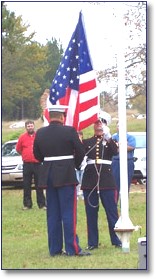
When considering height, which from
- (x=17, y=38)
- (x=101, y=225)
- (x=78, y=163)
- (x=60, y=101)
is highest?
(x=17, y=38)

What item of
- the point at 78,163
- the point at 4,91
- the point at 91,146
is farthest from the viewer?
the point at 91,146

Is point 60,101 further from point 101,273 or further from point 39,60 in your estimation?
point 101,273

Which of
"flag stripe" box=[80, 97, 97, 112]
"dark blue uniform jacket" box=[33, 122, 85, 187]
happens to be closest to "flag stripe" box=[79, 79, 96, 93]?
"flag stripe" box=[80, 97, 97, 112]

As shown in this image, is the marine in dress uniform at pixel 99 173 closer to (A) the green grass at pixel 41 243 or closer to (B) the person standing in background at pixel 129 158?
(B) the person standing in background at pixel 129 158

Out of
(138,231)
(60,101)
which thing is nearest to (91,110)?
(60,101)

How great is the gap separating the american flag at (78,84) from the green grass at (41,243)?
136 cm

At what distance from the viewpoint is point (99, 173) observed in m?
9.69

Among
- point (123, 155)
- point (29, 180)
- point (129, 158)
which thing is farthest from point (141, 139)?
point (29, 180)

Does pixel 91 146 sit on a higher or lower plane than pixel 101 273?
higher

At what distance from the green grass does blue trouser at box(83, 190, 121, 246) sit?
122 millimetres

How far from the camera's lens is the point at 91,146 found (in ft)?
31.8

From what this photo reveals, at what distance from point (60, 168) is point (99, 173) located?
2.72ft

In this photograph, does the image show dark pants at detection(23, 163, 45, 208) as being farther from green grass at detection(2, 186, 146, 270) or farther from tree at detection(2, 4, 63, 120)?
tree at detection(2, 4, 63, 120)

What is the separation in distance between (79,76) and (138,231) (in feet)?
6.44
